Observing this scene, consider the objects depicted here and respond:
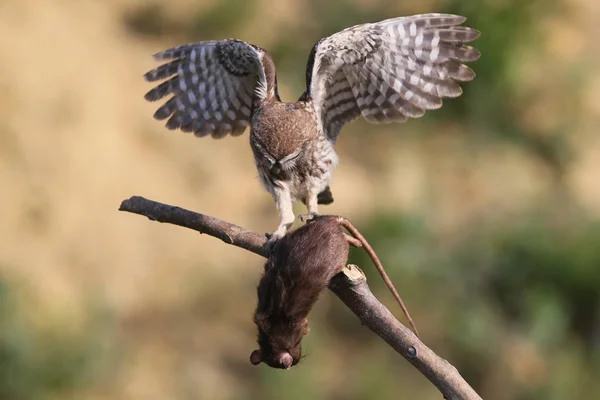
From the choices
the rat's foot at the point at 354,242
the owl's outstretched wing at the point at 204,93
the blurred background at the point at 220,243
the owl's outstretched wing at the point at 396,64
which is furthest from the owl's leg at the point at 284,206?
the blurred background at the point at 220,243

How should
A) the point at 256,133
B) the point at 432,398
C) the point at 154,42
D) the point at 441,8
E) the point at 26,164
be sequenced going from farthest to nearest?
the point at 441,8 < the point at 154,42 < the point at 26,164 < the point at 432,398 < the point at 256,133

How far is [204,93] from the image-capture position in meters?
4.23

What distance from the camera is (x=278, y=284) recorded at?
2.41m

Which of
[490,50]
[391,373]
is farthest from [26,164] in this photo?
[490,50]

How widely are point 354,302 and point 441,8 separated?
26.6 ft

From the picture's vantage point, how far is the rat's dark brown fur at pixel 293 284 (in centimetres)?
239

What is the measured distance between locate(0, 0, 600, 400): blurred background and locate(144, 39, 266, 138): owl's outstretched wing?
284 cm

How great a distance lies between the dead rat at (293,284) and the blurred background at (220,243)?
13.4ft

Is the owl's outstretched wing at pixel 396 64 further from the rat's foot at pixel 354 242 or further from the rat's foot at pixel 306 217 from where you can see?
the rat's foot at pixel 354 242

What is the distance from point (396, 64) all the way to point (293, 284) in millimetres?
1727

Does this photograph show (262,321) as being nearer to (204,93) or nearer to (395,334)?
(395,334)

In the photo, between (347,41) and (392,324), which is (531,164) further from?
(392,324)

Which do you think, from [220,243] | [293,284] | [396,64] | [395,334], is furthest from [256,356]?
[220,243]

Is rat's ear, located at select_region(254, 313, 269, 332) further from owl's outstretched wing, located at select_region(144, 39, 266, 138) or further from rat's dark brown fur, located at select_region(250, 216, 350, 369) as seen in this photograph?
owl's outstretched wing, located at select_region(144, 39, 266, 138)
